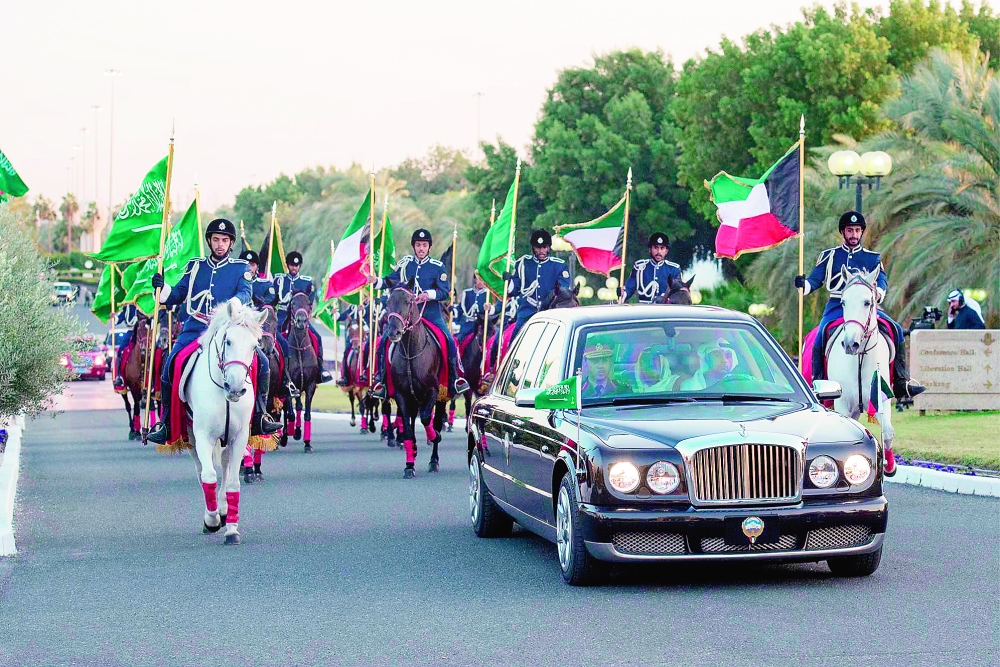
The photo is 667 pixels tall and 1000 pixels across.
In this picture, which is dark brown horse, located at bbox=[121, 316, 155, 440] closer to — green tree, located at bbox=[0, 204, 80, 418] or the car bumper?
green tree, located at bbox=[0, 204, 80, 418]

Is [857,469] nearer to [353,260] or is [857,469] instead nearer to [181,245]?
[181,245]

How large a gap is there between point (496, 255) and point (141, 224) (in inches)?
271

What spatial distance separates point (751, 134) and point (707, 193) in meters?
4.57

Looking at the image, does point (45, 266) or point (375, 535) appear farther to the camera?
point (45, 266)

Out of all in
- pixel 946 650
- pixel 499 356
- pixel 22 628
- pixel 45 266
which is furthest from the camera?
pixel 499 356

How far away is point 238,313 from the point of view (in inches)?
514

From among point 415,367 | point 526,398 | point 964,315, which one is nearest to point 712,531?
point 526,398

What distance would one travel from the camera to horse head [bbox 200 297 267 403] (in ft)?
42.1

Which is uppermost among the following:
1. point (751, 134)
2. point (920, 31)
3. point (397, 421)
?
point (920, 31)

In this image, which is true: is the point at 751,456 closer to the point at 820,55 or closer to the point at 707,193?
the point at 820,55

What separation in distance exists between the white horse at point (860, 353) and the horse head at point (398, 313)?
5.32 metres

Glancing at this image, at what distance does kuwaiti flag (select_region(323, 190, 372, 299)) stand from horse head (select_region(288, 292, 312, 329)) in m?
1.72

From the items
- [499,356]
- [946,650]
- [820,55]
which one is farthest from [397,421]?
[820,55]

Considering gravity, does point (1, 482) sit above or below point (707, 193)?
below
